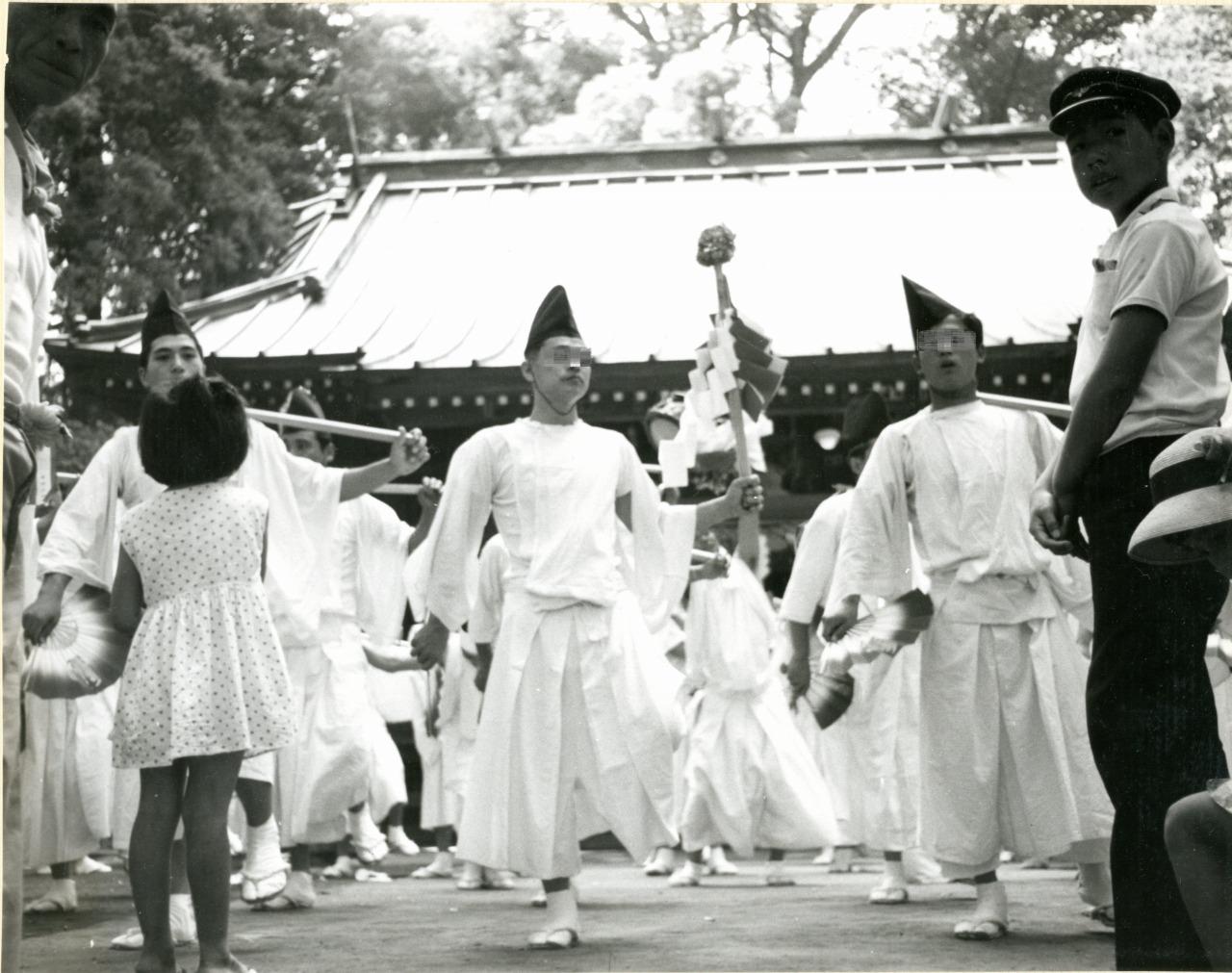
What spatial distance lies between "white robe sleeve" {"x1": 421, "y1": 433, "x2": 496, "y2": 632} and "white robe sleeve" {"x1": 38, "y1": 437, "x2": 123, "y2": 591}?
946mm

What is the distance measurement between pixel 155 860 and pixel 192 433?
110 centimetres

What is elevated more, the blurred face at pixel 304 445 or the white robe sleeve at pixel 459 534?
the blurred face at pixel 304 445

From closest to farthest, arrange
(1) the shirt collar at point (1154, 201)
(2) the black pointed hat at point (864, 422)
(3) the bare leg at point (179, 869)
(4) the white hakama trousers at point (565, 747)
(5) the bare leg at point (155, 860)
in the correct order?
(1) the shirt collar at point (1154, 201) → (5) the bare leg at point (155, 860) → (3) the bare leg at point (179, 869) → (4) the white hakama trousers at point (565, 747) → (2) the black pointed hat at point (864, 422)

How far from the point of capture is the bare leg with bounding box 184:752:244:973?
4082 millimetres

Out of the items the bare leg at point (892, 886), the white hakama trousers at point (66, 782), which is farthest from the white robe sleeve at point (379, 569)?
the bare leg at point (892, 886)

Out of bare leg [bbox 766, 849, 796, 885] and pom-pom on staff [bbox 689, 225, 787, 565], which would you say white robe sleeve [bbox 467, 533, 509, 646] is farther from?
bare leg [bbox 766, 849, 796, 885]

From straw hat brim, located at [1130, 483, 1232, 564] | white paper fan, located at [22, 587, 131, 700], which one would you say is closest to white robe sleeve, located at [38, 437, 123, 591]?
white paper fan, located at [22, 587, 131, 700]

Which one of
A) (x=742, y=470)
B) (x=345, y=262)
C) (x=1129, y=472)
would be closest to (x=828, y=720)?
(x=742, y=470)

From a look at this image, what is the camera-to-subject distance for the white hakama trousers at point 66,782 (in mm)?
6164

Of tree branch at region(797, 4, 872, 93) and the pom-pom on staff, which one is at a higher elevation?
tree branch at region(797, 4, 872, 93)

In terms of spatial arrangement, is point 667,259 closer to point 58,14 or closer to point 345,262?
point 345,262

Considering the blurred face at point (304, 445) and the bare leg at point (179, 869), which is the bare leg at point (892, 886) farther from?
the blurred face at point (304, 445)

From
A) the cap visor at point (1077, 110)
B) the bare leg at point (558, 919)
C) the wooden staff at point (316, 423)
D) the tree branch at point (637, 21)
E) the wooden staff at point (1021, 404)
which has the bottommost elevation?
the bare leg at point (558, 919)

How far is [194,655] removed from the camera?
4.27 m
